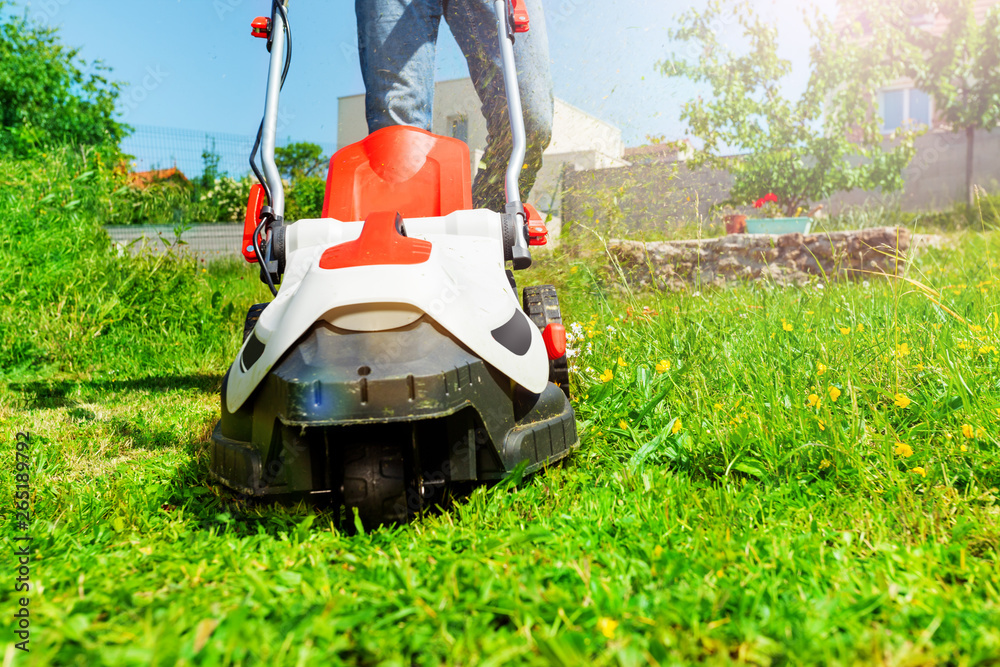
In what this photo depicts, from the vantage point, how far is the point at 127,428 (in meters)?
2.27

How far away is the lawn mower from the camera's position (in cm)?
122

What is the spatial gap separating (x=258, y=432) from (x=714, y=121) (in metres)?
7.91

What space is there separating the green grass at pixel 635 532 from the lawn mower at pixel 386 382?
0.35ft

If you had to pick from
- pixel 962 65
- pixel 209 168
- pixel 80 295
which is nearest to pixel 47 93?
pixel 209 168

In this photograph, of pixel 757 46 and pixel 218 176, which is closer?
pixel 757 46

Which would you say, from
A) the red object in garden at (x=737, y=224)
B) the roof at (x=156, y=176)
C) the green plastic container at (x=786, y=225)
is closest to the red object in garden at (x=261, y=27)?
the green plastic container at (x=786, y=225)

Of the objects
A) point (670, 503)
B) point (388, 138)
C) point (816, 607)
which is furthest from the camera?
point (388, 138)

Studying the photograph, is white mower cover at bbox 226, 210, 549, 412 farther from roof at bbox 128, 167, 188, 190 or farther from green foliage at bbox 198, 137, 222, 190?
green foliage at bbox 198, 137, 222, 190

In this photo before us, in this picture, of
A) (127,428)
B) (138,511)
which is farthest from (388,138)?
(127,428)

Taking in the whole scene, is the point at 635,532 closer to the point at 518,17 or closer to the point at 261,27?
the point at 518,17

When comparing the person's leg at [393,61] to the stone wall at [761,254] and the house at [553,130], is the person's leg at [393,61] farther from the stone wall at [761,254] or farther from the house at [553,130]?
the stone wall at [761,254]

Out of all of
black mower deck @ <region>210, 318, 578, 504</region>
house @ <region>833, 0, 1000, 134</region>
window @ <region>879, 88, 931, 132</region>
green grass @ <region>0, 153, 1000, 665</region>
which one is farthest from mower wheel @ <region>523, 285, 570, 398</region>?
window @ <region>879, 88, 931, 132</region>

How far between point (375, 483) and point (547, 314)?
2.57 ft

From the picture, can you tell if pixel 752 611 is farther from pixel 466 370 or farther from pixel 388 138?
pixel 388 138
